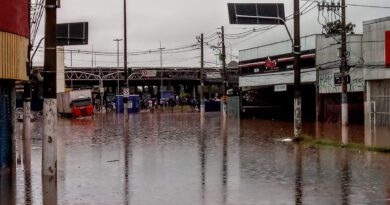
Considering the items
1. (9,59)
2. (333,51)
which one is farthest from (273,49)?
(9,59)

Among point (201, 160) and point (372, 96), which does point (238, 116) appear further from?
point (201, 160)

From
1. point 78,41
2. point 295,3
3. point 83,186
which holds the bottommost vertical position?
point 83,186

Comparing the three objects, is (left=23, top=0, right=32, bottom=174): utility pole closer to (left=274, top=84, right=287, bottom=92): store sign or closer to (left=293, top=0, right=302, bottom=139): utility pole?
Result: (left=293, top=0, right=302, bottom=139): utility pole

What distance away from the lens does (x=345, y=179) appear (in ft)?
48.4

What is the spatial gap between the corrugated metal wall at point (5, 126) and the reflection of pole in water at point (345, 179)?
8.66 meters

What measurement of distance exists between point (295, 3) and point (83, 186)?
15207 mm

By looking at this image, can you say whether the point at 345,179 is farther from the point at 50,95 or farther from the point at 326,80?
the point at 326,80

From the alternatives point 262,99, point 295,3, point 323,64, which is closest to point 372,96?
point 323,64

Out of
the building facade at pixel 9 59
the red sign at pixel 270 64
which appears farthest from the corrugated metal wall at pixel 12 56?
the red sign at pixel 270 64

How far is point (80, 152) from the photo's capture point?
22.9m

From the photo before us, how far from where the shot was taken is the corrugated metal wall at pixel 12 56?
15617 mm

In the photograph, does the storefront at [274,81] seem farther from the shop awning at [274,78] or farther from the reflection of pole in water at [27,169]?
the reflection of pole in water at [27,169]

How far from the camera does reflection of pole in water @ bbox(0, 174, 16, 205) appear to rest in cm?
1217

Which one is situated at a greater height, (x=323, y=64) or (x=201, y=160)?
(x=323, y=64)
